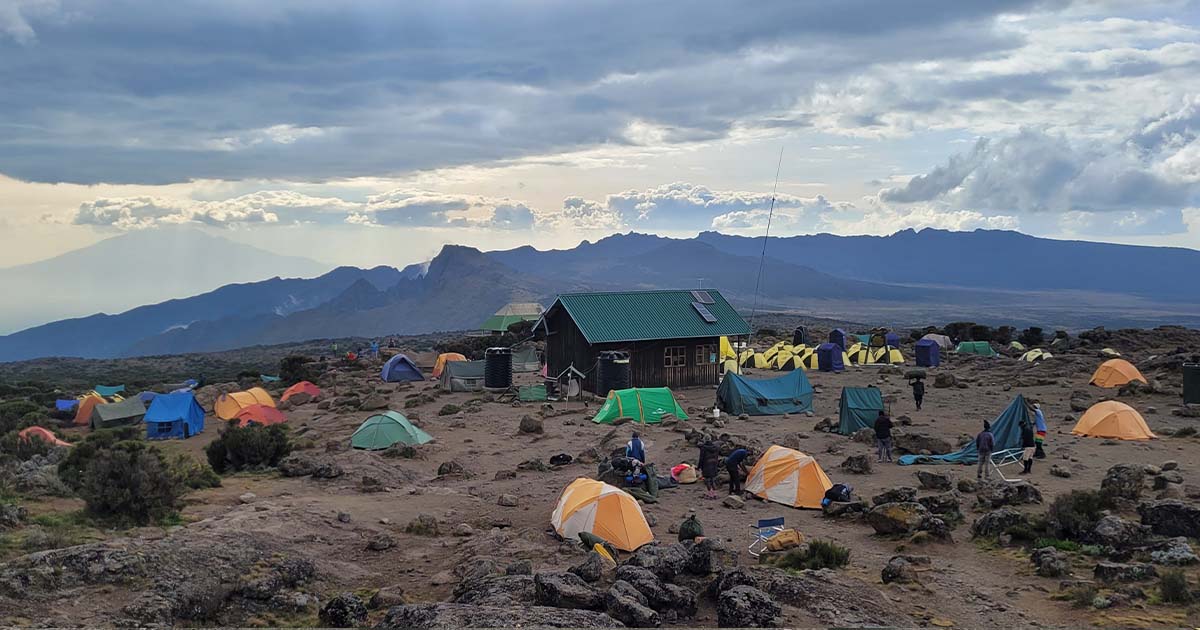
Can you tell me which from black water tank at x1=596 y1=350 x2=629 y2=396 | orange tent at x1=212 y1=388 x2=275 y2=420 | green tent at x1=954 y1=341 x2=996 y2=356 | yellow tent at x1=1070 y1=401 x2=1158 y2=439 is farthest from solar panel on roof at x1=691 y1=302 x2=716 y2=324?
green tent at x1=954 y1=341 x2=996 y2=356

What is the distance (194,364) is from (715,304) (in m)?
56.3

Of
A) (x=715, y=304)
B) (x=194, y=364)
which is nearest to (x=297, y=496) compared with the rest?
(x=715, y=304)

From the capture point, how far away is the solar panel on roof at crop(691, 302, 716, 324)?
3566cm

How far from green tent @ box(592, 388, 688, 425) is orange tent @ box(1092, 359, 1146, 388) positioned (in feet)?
65.1

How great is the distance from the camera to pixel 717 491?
18.0 meters

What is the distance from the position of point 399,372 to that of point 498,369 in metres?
8.51

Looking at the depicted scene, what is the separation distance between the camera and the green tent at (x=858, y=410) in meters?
24.4

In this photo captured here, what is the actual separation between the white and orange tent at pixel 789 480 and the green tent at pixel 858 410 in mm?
7615

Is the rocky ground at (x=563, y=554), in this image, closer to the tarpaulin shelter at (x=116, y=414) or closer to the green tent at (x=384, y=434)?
the green tent at (x=384, y=434)

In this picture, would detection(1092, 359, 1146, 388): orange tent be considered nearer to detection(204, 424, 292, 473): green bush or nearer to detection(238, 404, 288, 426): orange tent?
detection(204, 424, 292, 473): green bush

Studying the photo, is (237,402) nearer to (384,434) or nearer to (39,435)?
(39,435)

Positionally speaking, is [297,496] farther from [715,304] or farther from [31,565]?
[715,304]

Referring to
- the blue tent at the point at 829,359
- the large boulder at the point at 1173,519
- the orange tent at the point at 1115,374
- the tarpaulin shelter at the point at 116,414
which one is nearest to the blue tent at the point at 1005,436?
the large boulder at the point at 1173,519

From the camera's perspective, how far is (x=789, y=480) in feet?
55.5
